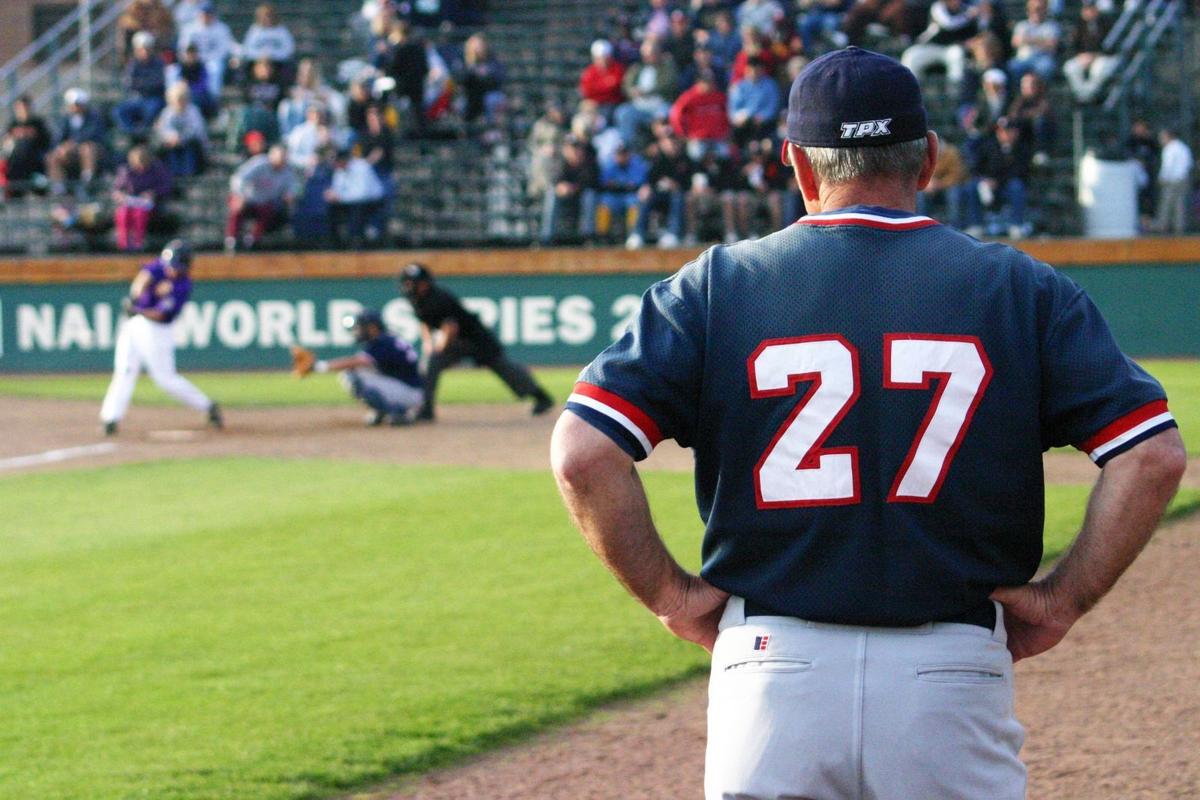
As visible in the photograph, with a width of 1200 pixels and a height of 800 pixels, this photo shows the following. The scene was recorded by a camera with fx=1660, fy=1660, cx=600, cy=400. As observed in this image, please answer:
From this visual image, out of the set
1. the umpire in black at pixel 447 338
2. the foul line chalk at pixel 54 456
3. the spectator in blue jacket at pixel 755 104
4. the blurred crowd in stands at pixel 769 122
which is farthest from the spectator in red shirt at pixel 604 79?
the foul line chalk at pixel 54 456

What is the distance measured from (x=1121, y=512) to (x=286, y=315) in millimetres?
21232

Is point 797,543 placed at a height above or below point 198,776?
above

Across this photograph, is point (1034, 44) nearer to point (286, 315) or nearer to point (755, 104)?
point (755, 104)

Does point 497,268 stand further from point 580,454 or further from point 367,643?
point 580,454

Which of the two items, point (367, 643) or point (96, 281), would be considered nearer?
point (367, 643)

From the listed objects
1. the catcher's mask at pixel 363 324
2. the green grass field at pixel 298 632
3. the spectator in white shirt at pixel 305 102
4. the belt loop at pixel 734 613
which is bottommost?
the green grass field at pixel 298 632

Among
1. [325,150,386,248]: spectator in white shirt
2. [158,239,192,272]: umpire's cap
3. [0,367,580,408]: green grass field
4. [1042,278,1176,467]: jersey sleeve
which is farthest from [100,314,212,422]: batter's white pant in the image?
[1042,278,1176,467]: jersey sleeve

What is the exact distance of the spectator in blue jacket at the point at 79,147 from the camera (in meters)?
23.8

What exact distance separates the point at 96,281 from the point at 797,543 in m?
22.2

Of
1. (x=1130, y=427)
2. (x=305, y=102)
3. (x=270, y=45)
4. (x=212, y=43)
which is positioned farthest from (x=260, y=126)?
(x=1130, y=427)

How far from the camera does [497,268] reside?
22.5 meters

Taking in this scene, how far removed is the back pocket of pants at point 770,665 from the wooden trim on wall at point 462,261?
725 inches

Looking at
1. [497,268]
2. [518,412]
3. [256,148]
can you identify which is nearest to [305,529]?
[518,412]

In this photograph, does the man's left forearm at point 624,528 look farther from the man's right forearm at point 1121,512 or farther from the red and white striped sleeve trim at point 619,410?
the man's right forearm at point 1121,512
